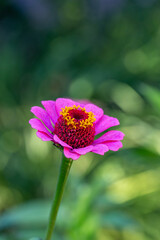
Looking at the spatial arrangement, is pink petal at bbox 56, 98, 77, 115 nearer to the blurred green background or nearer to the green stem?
the green stem

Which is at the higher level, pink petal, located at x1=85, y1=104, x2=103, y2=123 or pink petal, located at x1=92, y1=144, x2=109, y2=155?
pink petal, located at x1=85, y1=104, x2=103, y2=123

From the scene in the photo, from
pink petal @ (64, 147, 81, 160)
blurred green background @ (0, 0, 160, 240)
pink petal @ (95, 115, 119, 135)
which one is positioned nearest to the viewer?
pink petal @ (64, 147, 81, 160)

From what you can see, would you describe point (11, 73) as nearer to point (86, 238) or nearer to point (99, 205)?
point (99, 205)

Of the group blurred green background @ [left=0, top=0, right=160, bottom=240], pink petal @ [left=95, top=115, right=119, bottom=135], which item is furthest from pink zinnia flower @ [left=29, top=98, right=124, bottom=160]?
blurred green background @ [left=0, top=0, right=160, bottom=240]

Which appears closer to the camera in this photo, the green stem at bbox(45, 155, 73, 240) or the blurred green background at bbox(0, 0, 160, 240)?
the green stem at bbox(45, 155, 73, 240)

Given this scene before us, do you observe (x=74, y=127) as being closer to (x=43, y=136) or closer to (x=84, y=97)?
(x=43, y=136)

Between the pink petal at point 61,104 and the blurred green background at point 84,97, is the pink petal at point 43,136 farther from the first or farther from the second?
the blurred green background at point 84,97

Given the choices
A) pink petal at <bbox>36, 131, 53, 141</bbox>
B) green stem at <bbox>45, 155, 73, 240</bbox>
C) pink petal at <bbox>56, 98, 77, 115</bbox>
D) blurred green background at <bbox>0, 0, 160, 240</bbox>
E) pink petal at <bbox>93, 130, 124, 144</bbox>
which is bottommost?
green stem at <bbox>45, 155, 73, 240</bbox>

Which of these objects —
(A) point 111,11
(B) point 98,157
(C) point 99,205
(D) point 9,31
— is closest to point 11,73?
(D) point 9,31
